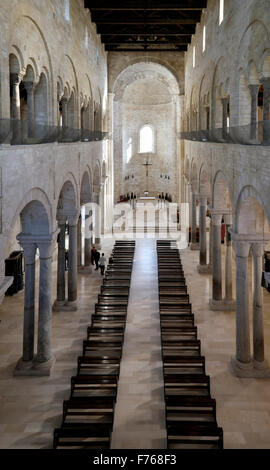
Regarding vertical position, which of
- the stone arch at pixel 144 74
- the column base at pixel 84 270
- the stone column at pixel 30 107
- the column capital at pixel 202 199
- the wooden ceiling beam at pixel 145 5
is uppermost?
the wooden ceiling beam at pixel 145 5

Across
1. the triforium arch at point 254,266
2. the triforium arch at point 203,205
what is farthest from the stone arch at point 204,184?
the triforium arch at point 254,266

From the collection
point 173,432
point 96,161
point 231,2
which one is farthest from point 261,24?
point 96,161

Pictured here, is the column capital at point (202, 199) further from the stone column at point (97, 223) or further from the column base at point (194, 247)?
the stone column at point (97, 223)

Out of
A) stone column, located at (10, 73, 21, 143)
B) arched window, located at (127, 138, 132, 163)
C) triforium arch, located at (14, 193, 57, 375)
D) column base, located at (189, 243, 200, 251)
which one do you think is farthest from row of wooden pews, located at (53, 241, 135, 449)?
arched window, located at (127, 138, 132, 163)

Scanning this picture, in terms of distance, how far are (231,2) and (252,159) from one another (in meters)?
6.30

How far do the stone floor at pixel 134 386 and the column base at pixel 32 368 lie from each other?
169 mm

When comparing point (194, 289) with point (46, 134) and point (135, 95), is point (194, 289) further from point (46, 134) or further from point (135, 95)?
point (135, 95)

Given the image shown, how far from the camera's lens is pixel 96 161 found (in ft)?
88.5

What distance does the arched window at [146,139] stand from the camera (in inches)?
1909

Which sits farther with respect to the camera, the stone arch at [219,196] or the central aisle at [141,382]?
the stone arch at [219,196]

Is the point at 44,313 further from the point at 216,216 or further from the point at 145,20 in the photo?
the point at 145,20

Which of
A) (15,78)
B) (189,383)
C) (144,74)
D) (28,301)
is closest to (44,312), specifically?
(28,301)
